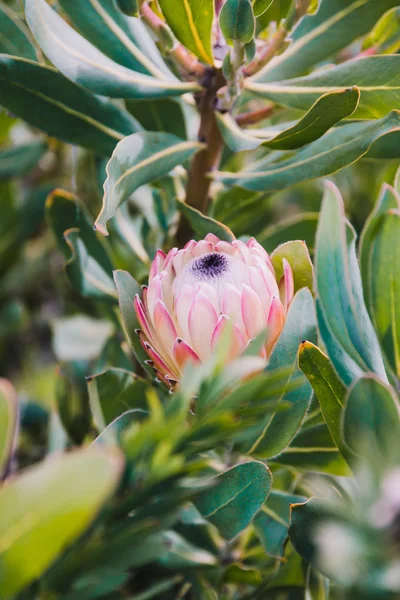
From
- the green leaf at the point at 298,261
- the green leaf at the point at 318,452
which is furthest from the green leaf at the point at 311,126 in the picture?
the green leaf at the point at 318,452

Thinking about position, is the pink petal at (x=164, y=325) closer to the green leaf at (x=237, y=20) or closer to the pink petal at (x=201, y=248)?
the pink petal at (x=201, y=248)

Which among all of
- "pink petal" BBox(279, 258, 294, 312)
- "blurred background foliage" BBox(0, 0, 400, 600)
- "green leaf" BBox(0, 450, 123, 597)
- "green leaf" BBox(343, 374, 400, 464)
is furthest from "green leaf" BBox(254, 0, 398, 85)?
"green leaf" BBox(0, 450, 123, 597)

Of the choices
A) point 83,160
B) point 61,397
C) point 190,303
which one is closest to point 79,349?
point 61,397

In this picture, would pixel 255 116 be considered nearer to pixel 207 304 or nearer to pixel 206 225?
pixel 206 225

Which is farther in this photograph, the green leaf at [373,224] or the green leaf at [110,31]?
the green leaf at [110,31]

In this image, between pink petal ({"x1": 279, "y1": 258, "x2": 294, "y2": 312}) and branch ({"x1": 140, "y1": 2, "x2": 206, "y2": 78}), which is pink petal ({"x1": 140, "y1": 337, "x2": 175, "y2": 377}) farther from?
branch ({"x1": 140, "y1": 2, "x2": 206, "y2": 78})

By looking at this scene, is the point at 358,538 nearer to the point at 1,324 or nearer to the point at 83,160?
the point at 1,324
